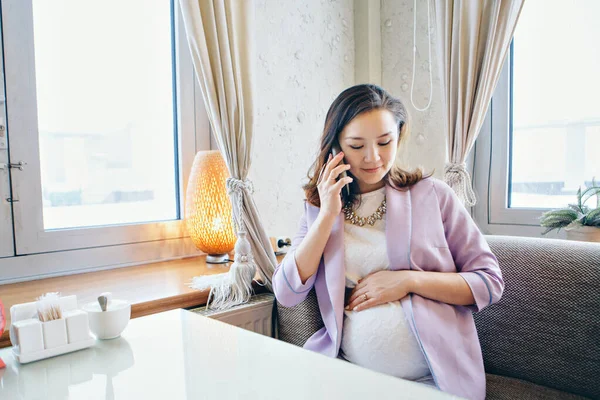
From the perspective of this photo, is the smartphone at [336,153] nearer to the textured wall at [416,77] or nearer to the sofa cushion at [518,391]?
the sofa cushion at [518,391]

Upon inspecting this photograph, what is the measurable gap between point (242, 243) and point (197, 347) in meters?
0.69

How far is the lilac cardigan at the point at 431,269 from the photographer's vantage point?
1.10 meters

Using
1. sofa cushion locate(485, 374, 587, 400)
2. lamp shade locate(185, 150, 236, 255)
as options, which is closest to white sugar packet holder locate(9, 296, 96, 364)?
lamp shade locate(185, 150, 236, 255)

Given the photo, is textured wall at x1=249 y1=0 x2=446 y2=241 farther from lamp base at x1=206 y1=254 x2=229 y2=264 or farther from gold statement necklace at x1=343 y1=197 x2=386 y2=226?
gold statement necklace at x1=343 y1=197 x2=386 y2=226

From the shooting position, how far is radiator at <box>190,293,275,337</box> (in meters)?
1.48

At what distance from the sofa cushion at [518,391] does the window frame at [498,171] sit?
94 centimetres

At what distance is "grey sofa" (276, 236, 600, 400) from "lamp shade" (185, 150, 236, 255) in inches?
20.3

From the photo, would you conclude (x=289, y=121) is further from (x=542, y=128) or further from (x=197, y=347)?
(x=197, y=347)

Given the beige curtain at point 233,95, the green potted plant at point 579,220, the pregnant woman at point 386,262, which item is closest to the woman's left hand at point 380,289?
the pregnant woman at point 386,262

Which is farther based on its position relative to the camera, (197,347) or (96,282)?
(96,282)

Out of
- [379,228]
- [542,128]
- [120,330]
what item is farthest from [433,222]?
[542,128]

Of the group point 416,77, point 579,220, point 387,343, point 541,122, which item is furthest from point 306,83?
point 387,343

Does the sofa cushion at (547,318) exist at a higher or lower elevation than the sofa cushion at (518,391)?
higher

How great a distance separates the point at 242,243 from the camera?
1.58 m
